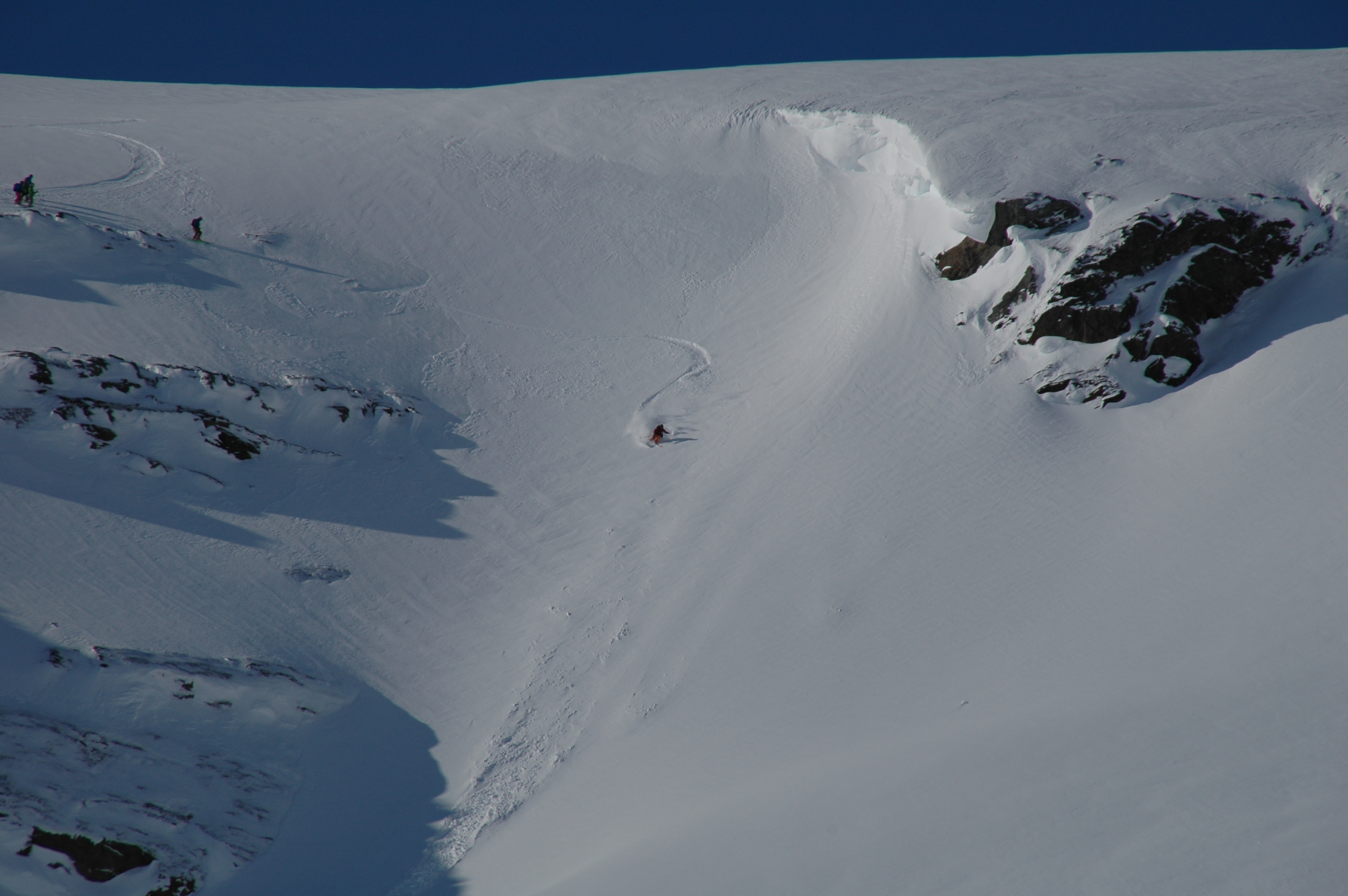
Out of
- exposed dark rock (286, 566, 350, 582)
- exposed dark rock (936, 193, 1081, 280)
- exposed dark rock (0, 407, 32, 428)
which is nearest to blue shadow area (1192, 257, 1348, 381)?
exposed dark rock (936, 193, 1081, 280)

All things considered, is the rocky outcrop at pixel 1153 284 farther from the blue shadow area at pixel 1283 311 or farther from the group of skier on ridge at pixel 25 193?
the group of skier on ridge at pixel 25 193

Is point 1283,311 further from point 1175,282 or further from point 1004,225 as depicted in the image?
point 1004,225

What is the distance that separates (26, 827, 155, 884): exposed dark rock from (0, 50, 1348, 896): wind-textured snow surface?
78mm

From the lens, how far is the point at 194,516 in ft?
50.4

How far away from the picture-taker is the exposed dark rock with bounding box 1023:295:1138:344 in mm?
17094

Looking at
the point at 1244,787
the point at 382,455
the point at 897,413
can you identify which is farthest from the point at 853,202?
the point at 1244,787

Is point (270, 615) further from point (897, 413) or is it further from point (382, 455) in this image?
point (897, 413)

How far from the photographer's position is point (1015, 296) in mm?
18625

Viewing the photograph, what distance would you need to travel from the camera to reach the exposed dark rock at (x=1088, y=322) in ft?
56.1

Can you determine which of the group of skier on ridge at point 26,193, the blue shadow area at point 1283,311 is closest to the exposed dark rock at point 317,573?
the group of skier on ridge at point 26,193

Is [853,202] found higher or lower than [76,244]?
higher

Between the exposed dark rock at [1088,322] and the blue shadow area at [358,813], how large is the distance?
49.5 feet

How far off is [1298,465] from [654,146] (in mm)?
20536

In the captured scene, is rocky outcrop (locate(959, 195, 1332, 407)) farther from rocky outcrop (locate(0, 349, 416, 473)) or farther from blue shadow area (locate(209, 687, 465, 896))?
rocky outcrop (locate(0, 349, 416, 473))
